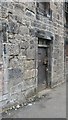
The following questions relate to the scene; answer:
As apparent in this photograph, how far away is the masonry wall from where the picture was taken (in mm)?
5609

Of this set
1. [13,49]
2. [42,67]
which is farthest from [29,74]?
[42,67]

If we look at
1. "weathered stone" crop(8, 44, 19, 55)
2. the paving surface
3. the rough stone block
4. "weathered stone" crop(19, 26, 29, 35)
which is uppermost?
"weathered stone" crop(19, 26, 29, 35)

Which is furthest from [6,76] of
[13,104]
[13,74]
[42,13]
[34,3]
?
[42,13]

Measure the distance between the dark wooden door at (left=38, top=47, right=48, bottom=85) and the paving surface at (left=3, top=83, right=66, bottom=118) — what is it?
107 cm

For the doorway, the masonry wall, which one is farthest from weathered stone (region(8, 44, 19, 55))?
the doorway

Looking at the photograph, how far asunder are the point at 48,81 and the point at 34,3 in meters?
3.02

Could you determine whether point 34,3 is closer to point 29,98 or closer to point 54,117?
point 29,98

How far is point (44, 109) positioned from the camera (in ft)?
18.7

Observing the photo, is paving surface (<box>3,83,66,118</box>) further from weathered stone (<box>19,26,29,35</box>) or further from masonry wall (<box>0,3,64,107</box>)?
weathered stone (<box>19,26,29,35</box>)

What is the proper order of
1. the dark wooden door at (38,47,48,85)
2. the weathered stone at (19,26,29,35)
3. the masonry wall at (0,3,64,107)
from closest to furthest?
the masonry wall at (0,3,64,107) → the weathered stone at (19,26,29,35) → the dark wooden door at (38,47,48,85)

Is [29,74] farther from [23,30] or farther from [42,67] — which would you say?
[42,67]

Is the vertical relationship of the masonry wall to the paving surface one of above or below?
above

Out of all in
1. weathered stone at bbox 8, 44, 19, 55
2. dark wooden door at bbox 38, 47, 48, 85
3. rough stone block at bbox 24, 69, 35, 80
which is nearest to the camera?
weathered stone at bbox 8, 44, 19, 55

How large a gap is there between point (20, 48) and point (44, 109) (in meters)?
1.73
